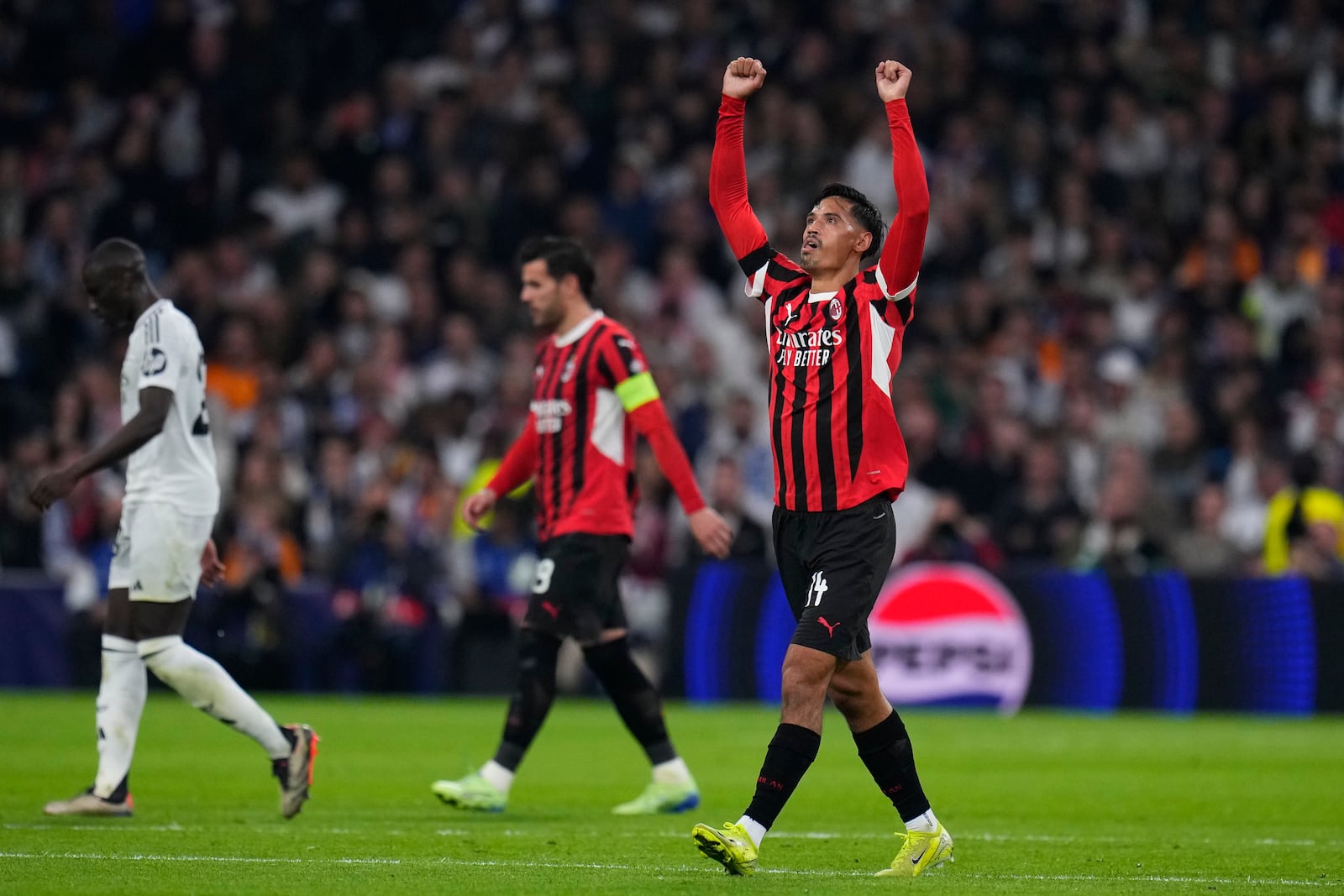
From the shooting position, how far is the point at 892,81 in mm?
7551

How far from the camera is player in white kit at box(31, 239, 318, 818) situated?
8.88 m

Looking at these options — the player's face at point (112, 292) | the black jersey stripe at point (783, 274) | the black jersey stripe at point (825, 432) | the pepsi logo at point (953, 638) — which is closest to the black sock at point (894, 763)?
the black jersey stripe at point (825, 432)

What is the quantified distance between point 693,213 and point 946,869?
49.2 ft

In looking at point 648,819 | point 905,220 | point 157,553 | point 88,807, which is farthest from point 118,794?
point 905,220

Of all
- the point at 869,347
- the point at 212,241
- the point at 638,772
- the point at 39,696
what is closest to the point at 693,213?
the point at 212,241

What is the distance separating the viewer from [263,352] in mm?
20859

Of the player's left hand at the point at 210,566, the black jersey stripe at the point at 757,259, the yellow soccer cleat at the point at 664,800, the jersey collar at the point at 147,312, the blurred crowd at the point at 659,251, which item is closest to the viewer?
the black jersey stripe at the point at 757,259

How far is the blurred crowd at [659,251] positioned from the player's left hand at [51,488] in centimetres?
938

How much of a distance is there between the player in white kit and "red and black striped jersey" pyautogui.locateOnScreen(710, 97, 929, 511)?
2792 millimetres

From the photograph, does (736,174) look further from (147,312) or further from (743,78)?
(147,312)

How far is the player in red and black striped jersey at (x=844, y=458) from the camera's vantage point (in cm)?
725

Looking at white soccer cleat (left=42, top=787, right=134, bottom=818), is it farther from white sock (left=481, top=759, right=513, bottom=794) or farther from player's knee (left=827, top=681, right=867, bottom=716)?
player's knee (left=827, top=681, right=867, bottom=716)

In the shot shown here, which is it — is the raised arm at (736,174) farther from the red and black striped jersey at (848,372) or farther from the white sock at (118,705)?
the white sock at (118,705)

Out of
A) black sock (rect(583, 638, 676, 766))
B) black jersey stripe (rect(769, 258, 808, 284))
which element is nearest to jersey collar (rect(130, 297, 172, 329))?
black sock (rect(583, 638, 676, 766))
